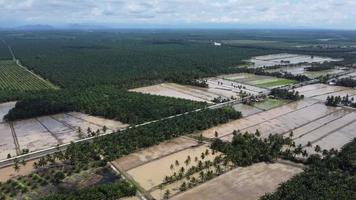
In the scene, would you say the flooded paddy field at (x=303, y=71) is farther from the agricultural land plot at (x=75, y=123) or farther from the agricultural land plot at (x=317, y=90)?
the agricultural land plot at (x=75, y=123)

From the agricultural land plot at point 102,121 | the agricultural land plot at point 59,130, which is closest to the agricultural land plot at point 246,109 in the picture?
the agricultural land plot at point 102,121

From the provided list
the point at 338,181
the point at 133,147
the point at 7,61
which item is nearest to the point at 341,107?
the point at 338,181

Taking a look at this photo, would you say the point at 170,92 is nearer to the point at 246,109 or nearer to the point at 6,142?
the point at 246,109

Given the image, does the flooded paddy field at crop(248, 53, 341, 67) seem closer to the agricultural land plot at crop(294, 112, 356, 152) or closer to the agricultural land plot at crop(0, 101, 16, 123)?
the agricultural land plot at crop(294, 112, 356, 152)

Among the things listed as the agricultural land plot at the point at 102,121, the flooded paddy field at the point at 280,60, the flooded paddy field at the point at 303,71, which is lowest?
the flooded paddy field at the point at 280,60

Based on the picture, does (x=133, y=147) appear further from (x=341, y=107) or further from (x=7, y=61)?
(x=7, y=61)

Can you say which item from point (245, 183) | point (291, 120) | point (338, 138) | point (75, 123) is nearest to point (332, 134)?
point (338, 138)
